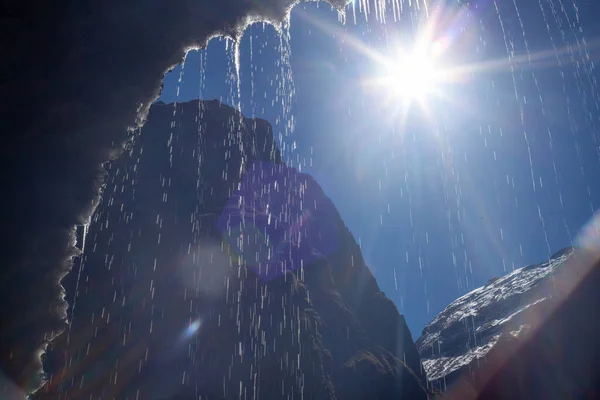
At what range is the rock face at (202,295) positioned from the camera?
1400 inches

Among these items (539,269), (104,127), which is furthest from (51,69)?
(539,269)

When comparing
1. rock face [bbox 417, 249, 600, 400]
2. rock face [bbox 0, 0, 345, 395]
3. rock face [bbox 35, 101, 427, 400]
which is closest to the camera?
rock face [bbox 0, 0, 345, 395]

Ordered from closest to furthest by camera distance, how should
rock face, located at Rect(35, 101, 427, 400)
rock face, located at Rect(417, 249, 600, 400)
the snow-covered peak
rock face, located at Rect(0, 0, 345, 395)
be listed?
rock face, located at Rect(0, 0, 345, 395) → rock face, located at Rect(35, 101, 427, 400) → rock face, located at Rect(417, 249, 600, 400) → the snow-covered peak

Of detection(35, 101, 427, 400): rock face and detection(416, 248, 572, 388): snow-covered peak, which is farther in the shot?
detection(416, 248, 572, 388): snow-covered peak

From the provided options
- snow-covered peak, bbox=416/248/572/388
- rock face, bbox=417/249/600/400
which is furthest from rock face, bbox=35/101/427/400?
snow-covered peak, bbox=416/248/572/388

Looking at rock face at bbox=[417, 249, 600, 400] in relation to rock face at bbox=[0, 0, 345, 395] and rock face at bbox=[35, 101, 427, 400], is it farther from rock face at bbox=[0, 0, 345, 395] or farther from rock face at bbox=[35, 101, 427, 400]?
rock face at bbox=[0, 0, 345, 395]

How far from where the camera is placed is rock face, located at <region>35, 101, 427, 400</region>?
3556cm

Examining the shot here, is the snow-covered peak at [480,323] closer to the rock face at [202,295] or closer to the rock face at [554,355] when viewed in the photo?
the rock face at [554,355]

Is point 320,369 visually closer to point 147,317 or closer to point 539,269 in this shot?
point 147,317

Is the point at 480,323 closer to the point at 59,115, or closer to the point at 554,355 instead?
the point at 554,355

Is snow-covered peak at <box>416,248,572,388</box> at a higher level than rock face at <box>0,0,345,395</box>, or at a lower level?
higher

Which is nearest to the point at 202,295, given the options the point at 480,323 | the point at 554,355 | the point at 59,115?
the point at 59,115

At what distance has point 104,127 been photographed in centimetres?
808

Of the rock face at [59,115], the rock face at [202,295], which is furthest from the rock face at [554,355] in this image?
the rock face at [59,115]
